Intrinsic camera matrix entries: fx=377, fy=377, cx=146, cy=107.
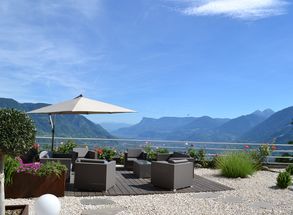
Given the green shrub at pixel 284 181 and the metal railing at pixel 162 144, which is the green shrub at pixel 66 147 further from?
the green shrub at pixel 284 181

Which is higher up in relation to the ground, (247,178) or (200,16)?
(200,16)

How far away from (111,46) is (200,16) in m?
4.31

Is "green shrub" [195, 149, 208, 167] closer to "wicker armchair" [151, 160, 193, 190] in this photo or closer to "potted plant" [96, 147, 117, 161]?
"potted plant" [96, 147, 117, 161]

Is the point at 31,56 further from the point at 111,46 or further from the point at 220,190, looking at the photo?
the point at 220,190

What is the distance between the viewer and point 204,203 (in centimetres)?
625

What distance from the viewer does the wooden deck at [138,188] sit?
272 inches

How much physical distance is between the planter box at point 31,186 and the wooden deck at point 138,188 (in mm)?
325

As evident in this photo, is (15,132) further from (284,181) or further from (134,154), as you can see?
(134,154)

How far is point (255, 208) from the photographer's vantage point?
600 cm

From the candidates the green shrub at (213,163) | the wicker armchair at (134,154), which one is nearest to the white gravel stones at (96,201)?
the wicker armchair at (134,154)

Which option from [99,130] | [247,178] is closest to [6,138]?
[247,178]

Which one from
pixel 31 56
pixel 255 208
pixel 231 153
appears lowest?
pixel 255 208

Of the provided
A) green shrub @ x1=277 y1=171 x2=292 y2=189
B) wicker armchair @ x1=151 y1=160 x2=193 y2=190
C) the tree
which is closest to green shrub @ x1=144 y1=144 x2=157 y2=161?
wicker armchair @ x1=151 y1=160 x2=193 y2=190

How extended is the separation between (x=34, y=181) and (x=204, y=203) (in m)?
2.89
